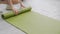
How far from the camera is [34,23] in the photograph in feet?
5.85

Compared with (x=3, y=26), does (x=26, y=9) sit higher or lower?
higher

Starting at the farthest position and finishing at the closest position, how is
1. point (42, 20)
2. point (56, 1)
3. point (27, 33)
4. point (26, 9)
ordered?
1. point (56, 1)
2. point (26, 9)
3. point (42, 20)
4. point (27, 33)

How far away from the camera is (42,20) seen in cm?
189

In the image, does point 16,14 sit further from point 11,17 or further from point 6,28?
point 6,28

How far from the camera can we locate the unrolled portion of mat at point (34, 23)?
5.16ft

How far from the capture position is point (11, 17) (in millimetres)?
2016

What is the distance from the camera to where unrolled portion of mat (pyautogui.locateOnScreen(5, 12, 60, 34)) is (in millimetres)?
1571

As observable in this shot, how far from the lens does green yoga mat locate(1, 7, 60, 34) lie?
157 centimetres

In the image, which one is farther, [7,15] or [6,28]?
[7,15]

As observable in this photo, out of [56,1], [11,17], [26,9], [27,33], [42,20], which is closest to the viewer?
[27,33]

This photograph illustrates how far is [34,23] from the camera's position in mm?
1784

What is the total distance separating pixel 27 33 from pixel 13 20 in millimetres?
503

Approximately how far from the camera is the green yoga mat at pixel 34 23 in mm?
1571

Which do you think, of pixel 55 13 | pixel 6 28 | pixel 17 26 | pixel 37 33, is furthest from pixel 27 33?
pixel 55 13
